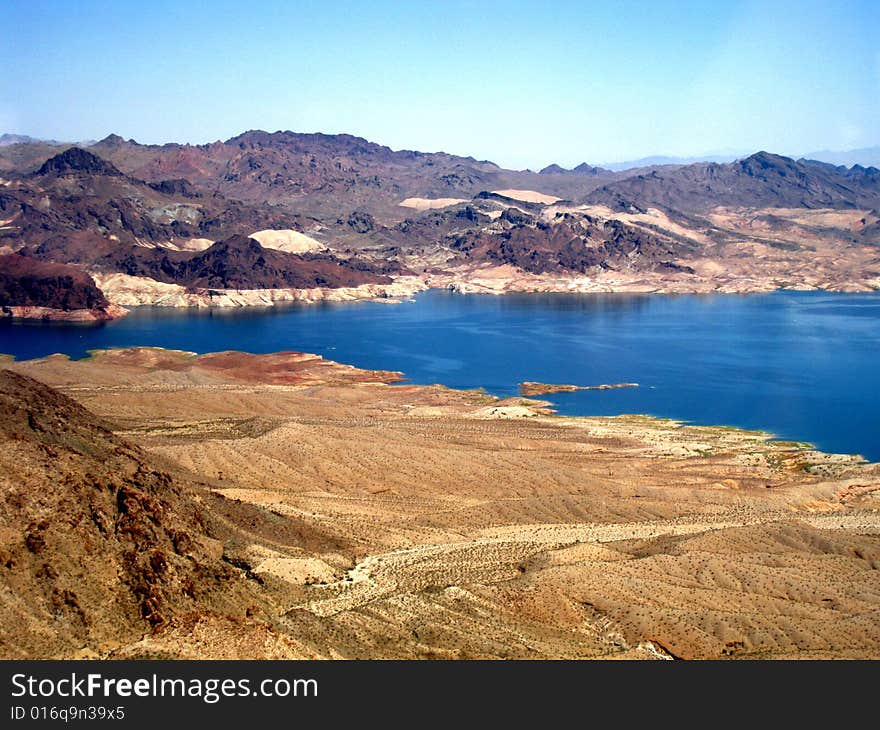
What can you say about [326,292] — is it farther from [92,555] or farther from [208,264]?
[92,555]

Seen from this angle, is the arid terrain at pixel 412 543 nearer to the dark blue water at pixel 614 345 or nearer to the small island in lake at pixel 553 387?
the dark blue water at pixel 614 345

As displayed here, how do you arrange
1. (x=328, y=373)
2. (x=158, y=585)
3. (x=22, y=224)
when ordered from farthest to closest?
(x=22, y=224) < (x=328, y=373) < (x=158, y=585)

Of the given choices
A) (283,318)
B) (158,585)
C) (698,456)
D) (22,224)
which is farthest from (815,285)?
(158,585)

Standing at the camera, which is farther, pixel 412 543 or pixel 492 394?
pixel 492 394

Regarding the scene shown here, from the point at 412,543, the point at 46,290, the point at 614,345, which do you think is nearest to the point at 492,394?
the point at 614,345

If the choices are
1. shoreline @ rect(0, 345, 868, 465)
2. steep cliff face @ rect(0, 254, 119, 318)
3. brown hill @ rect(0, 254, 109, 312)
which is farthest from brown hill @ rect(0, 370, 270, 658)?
brown hill @ rect(0, 254, 109, 312)

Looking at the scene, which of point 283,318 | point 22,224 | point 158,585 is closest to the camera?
point 158,585

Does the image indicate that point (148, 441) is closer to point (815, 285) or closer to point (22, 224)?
point (22, 224)
